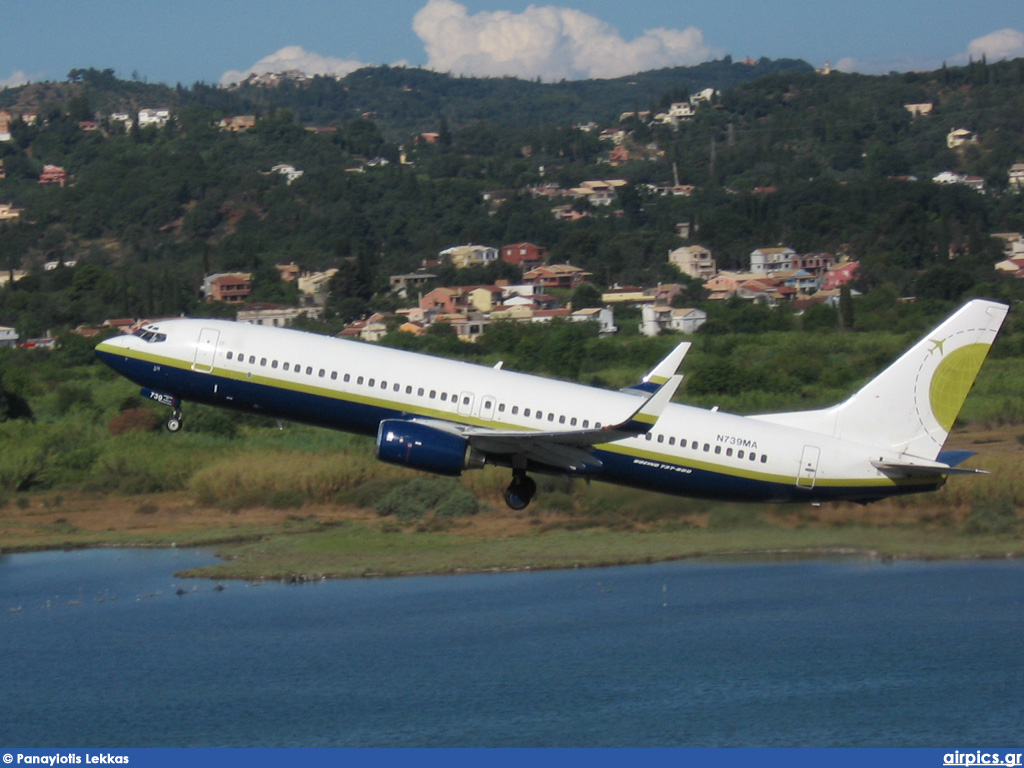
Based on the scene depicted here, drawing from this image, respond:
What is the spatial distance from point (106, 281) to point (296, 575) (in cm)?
9909

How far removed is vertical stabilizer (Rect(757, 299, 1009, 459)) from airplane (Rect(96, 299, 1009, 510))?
1.28 feet

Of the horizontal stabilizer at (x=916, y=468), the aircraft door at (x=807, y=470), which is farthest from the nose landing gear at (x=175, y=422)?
the horizontal stabilizer at (x=916, y=468)

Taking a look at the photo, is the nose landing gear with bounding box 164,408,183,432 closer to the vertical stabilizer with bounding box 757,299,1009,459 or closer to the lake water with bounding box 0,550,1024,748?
the vertical stabilizer with bounding box 757,299,1009,459

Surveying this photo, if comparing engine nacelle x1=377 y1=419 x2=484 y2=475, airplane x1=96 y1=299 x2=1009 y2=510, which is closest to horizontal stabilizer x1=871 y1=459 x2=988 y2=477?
airplane x1=96 y1=299 x2=1009 y2=510

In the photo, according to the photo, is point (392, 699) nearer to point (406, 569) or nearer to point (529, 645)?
point (529, 645)

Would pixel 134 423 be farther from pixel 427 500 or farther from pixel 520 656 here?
pixel 520 656

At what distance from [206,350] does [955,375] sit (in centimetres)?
2323

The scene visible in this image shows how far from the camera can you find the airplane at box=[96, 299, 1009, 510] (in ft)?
130

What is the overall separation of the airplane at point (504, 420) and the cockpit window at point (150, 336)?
0.05 m

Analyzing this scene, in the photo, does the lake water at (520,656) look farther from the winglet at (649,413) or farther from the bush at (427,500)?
the winglet at (649,413)

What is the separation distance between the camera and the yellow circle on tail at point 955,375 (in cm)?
4481

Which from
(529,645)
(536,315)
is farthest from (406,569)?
(536,315)

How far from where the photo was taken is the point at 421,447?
3866cm

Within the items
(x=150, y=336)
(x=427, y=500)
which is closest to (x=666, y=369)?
(x=150, y=336)
